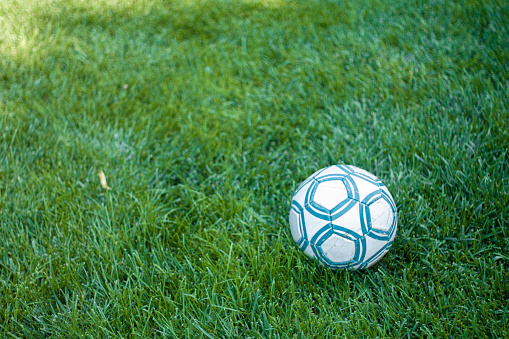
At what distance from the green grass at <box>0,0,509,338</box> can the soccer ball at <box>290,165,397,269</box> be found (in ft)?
0.40

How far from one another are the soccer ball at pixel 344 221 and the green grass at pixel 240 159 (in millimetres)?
122

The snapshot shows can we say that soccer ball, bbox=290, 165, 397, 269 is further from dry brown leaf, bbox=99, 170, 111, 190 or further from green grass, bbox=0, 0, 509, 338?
dry brown leaf, bbox=99, 170, 111, 190

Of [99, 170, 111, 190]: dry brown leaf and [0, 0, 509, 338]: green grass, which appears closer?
[0, 0, 509, 338]: green grass

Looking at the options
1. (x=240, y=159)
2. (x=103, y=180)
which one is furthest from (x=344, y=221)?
(x=103, y=180)

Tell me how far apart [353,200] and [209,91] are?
187 cm

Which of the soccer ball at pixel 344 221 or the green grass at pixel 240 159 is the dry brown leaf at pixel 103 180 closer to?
the green grass at pixel 240 159

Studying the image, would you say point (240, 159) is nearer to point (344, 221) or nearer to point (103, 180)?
point (103, 180)

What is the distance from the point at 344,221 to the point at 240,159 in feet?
3.63

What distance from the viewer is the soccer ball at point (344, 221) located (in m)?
1.85

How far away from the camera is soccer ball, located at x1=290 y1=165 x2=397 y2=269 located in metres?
1.85

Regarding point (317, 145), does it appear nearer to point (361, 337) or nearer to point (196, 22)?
point (361, 337)

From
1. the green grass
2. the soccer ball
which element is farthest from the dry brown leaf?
the soccer ball

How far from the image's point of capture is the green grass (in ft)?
6.20

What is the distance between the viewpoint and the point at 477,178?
234cm
